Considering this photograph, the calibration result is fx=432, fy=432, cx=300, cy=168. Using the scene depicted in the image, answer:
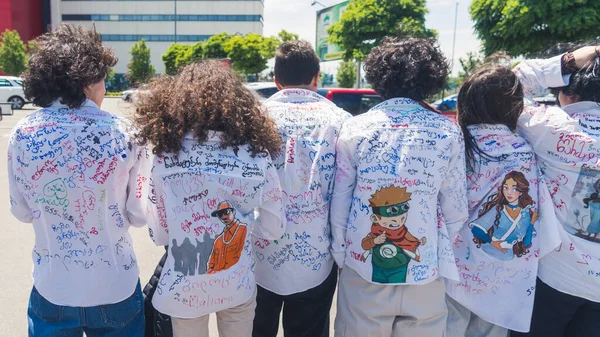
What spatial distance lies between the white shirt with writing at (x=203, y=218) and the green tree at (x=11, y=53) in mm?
38475

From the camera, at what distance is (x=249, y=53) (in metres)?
36.0

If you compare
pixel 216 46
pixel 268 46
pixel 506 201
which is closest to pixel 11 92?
pixel 268 46

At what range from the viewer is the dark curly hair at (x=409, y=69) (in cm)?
202

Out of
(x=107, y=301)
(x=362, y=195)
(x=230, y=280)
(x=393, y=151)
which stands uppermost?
(x=393, y=151)

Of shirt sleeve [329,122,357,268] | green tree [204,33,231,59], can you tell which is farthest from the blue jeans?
green tree [204,33,231,59]

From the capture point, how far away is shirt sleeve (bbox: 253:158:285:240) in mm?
1883

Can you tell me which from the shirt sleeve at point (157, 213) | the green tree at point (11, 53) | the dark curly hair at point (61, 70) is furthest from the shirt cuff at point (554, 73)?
the green tree at point (11, 53)

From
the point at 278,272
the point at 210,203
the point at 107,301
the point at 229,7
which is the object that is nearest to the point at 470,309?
the point at 278,272

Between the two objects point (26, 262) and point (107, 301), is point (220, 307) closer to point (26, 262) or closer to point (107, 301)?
point (107, 301)

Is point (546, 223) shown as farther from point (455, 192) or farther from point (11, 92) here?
point (11, 92)

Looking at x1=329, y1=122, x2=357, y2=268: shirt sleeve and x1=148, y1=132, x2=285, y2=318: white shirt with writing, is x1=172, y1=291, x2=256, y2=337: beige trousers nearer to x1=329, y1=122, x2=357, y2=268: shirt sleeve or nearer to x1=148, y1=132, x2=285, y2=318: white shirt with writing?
x1=148, y1=132, x2=285, y2=318: white shirt with writing

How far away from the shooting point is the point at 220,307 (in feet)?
5.87

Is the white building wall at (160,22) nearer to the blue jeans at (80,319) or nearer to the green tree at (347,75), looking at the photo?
the green tree at (347,75)

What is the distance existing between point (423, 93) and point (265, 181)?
87 cm
